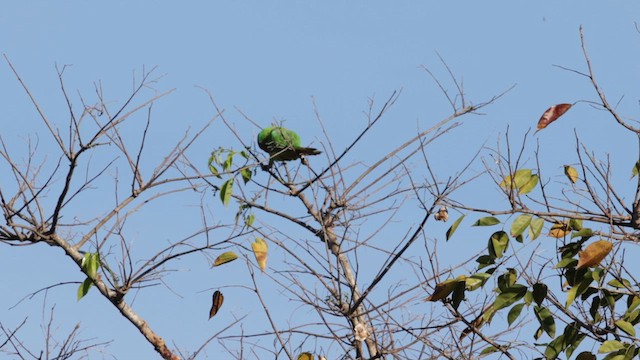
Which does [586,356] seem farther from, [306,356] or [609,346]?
[306,356]

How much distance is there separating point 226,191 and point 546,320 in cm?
222

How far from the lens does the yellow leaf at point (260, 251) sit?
4555 millimetres

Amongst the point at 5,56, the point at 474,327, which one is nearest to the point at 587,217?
the point at 474,327

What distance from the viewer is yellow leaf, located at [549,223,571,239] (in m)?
3.37

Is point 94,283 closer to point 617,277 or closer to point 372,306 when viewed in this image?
point 372,306

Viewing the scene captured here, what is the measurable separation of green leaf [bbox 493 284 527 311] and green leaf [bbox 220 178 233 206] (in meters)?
2.13

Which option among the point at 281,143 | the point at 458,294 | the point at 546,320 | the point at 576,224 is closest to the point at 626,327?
the point at 546,320

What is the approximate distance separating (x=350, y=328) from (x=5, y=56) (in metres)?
2.23

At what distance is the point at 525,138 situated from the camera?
3.52 metres

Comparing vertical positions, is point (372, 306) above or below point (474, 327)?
above

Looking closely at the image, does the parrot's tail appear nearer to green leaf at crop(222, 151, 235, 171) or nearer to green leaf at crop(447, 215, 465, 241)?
green leaf at crop(222, 151, 235, 171)

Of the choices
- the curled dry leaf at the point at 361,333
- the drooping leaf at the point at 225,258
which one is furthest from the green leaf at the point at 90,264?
the curled dry leaf at the point at 361,333

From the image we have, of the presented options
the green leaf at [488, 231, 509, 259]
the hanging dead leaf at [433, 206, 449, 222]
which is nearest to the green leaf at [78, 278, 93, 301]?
the hanging dead leaf at [433, 206, 449, 222]

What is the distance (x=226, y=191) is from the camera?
4980mm
